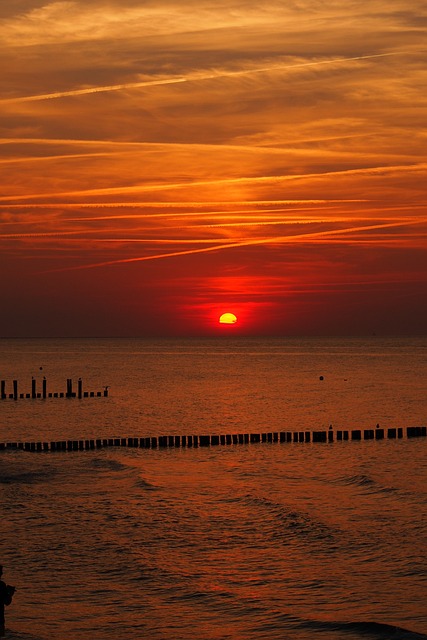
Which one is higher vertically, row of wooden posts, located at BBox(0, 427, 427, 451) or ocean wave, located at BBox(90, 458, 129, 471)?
row of wooden posts, located at BBox(0, 427, 427, 451)

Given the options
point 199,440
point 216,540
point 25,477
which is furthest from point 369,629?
point 199,440

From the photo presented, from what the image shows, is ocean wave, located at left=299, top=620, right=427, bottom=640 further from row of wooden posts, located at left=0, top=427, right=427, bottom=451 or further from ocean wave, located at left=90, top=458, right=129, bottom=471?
row of wooden posts, located at left=0, top=427, right=427, bottom=451

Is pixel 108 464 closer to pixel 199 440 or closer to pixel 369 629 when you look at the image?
pixel 199 440

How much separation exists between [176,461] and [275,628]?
29.5m

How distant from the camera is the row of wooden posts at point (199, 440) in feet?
191

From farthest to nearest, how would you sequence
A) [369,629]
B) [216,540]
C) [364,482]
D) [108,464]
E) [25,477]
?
[108,464] < [25,477] < [364,482] < [216,540] < [369,629]

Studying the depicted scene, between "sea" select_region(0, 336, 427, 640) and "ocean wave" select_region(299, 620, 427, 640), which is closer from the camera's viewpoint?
"ocean wave" select_region(299, 620, 427, 640)

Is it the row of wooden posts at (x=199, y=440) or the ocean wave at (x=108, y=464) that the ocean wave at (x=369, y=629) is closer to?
the ocean wave at (x=108, y=464)

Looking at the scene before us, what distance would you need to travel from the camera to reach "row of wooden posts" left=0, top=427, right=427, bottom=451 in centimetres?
5834

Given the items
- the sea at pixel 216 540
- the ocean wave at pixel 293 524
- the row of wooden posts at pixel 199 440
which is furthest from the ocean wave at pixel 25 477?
the ocean wave at pixel 293 524

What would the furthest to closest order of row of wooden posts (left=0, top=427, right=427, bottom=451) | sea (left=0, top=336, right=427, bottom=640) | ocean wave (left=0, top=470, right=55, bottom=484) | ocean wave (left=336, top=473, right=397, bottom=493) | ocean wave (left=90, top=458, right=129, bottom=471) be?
row of wooden posts (left=0, top=427, right=427, bottom=451), ocean wave (left=90, top=458, right=129, bottom=471), ocean wave (left=0, top=470, right=55, bottom=484), ocean wave (left=336, top=473, right=397, bottom=493), sea (left=0, top=336, right=427, bottom=640)

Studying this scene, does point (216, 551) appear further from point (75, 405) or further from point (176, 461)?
point (75, 405)

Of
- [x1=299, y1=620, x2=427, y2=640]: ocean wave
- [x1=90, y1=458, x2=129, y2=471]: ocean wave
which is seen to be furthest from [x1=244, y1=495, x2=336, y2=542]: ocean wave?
[x1=90, y1=458, x2=129, y2=471]: ocean wave

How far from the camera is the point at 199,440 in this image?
200 ft
